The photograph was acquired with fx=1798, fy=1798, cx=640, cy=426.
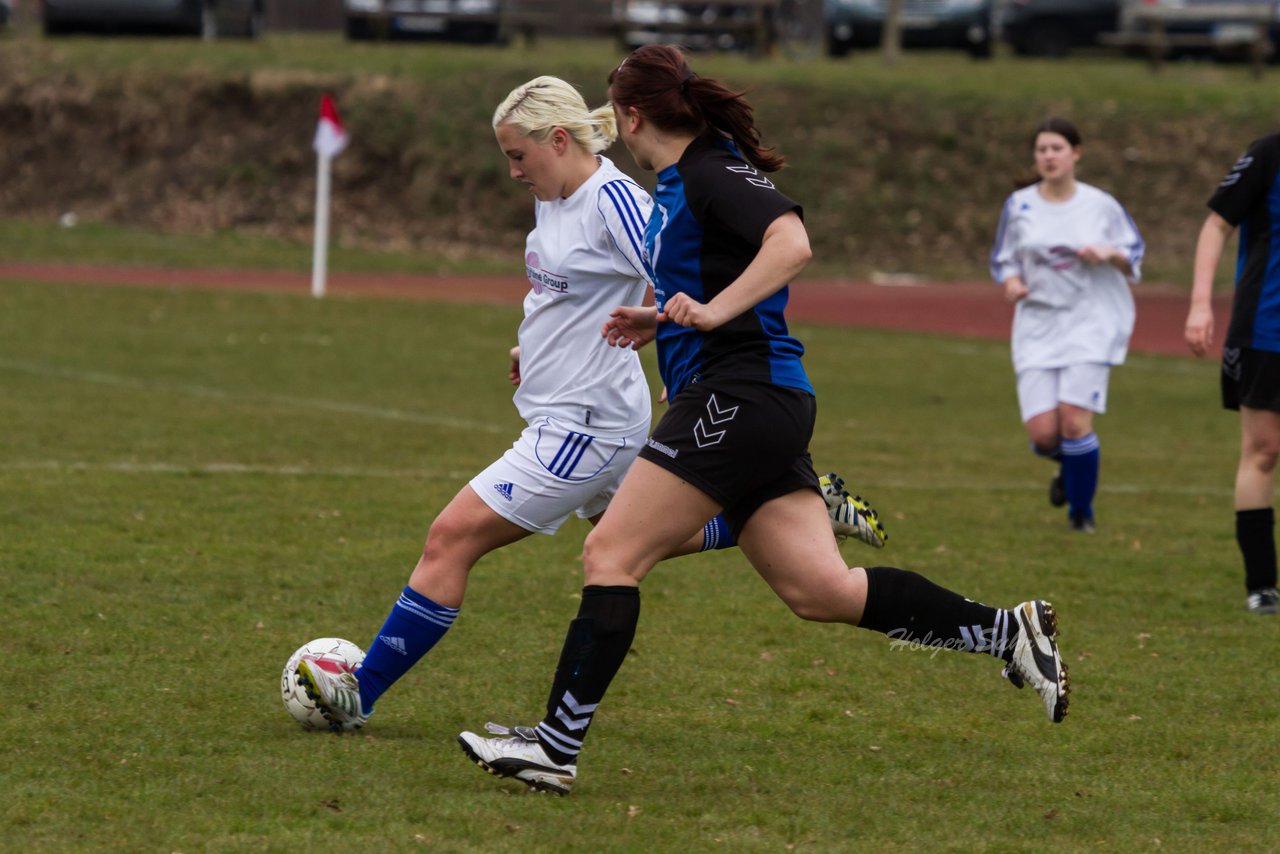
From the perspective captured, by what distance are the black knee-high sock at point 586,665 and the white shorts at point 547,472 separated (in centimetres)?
51

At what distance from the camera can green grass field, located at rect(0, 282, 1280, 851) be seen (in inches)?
180

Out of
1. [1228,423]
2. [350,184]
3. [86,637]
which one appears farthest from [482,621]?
[350,184]

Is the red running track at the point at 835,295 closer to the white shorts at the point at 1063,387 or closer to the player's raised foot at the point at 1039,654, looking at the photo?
the white shorts at the point at 1063,387

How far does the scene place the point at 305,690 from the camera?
5.21m

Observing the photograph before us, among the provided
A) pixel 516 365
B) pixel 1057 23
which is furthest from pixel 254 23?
pixel 516 365

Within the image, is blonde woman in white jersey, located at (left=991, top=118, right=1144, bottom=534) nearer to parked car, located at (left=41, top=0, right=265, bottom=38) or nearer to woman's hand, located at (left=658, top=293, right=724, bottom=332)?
woman's hand, located at (left=658, top=293, right=724, bottom=332)

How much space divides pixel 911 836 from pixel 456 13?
29755 mm

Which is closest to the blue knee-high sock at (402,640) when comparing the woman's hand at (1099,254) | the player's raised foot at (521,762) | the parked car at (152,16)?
the player's raised foot at (521,762)

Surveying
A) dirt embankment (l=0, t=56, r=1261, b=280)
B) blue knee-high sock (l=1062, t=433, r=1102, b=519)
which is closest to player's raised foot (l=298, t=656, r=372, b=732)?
blue knee-high sock (l=1062, t=433, r=1102, b=519)

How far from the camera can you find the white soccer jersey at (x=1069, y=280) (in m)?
9.41

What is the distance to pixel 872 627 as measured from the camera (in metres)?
5.04

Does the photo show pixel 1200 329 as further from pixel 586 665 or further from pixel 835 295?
pixel 835 295

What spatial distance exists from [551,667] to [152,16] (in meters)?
28.8

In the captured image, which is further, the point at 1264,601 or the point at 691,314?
the point at 1264,601
